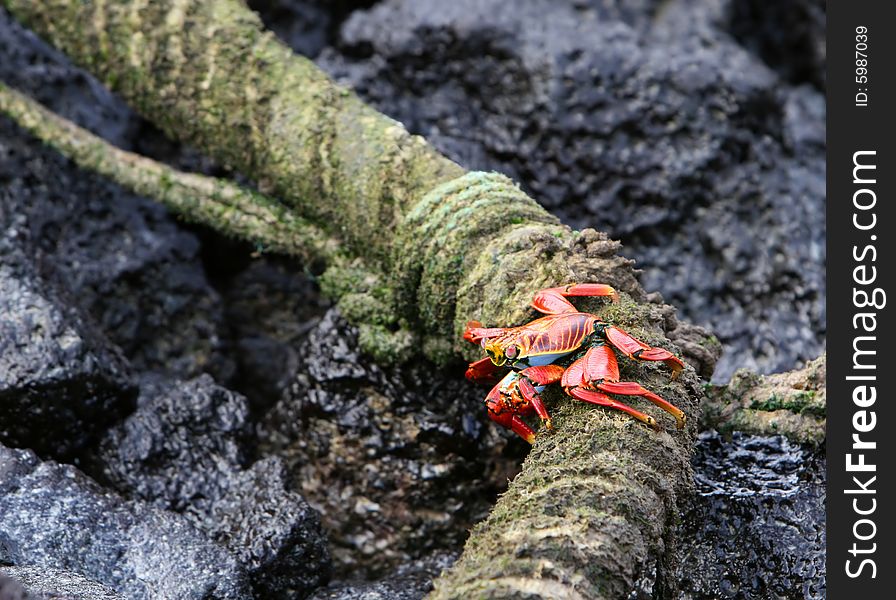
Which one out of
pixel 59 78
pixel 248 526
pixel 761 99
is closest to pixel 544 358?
pixel 248 526

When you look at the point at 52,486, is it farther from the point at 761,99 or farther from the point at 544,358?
the point at 761,99

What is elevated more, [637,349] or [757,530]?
[637,349]

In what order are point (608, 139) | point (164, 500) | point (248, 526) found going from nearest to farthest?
point (248, 526)
point (164, 500)
point (608, 139)

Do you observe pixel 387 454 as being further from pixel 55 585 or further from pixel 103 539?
pixel 55 585

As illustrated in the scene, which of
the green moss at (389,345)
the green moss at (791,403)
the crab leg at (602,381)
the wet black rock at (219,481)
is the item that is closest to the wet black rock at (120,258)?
the wet black rock at (219,481)

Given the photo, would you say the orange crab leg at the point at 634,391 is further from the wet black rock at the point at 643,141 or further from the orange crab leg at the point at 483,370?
the wet black rock at the point at 643,141

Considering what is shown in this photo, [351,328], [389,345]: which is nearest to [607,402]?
[389,345]
